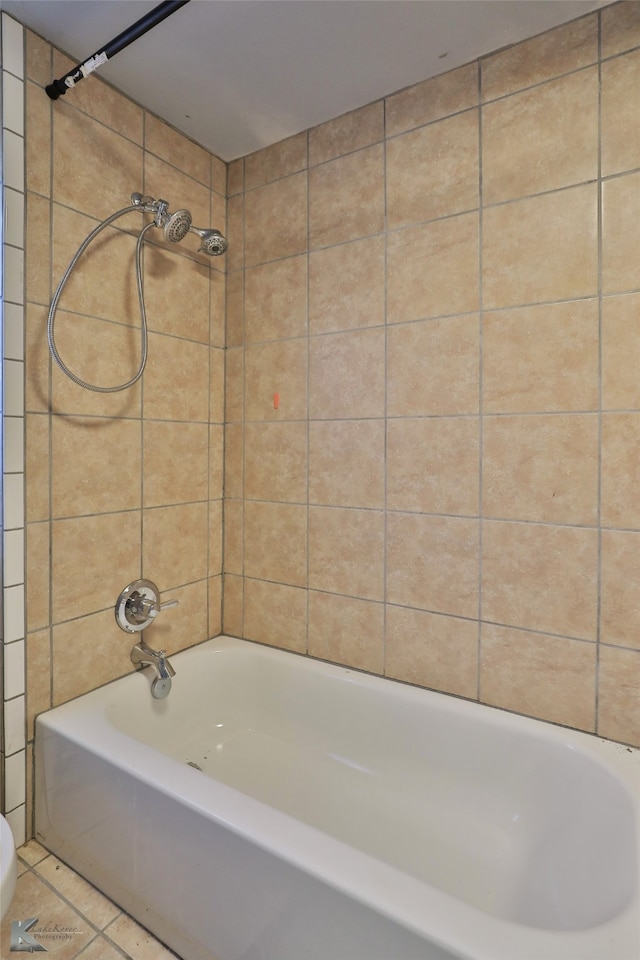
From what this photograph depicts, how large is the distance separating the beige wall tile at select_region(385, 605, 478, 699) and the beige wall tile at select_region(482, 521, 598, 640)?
0.11 metres

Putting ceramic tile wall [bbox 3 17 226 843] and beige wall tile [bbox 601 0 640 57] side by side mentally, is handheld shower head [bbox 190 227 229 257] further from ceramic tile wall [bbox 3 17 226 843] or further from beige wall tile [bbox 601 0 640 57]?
beige wall tile [bbox 601 0 640 57]

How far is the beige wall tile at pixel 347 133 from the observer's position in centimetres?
151

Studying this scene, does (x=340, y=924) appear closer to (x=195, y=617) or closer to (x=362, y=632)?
(x=362, y=632)

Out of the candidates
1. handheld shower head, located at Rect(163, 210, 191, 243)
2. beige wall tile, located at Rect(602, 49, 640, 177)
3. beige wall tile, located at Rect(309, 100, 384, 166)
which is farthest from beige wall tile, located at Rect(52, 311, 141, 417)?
beige wall tile, located at Rect(602, 49, 640, 177)

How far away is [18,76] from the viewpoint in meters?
1.22

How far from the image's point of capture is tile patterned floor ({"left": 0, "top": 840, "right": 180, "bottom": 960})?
1063 millimetres

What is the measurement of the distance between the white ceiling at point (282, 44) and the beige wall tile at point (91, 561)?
3.89 ft

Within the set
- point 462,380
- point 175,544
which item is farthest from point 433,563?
point 175,544

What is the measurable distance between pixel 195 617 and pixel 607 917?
53.7 inches

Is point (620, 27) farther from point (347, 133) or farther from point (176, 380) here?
point (176, 380)

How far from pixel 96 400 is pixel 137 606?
64 centimetres

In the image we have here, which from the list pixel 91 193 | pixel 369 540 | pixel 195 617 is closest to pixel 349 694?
pixel 369 540

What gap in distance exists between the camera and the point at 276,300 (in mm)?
1732

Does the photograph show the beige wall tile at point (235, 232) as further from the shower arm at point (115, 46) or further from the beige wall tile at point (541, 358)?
the beige wall tile at point (541, 358)
